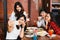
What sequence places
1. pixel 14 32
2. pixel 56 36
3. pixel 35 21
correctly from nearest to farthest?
1. pixel 14 32
2. pixel 56 36
3. pixel 35 21

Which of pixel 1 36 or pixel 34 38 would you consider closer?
pixel 34 38

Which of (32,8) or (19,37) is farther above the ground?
(32,8)

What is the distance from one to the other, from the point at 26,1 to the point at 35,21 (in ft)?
1.17

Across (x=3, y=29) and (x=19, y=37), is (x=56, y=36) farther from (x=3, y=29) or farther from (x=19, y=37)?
(x=3, y=29)

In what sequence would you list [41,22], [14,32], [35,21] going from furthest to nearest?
1. [35,21]
2. [41,22]
3. [14,32]

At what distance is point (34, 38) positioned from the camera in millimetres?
1752

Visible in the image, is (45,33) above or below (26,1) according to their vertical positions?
below

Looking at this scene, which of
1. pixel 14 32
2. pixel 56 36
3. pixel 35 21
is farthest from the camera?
pixel 35 21

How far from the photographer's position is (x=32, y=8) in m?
2.54

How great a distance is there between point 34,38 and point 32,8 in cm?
88

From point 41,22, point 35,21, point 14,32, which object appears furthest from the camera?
point 35,21

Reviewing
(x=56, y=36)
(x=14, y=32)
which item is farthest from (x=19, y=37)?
(x=56, y=36)

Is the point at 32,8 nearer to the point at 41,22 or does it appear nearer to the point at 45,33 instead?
the point at 41,22

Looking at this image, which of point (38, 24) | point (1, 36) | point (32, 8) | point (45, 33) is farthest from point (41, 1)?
point (1, 36)
